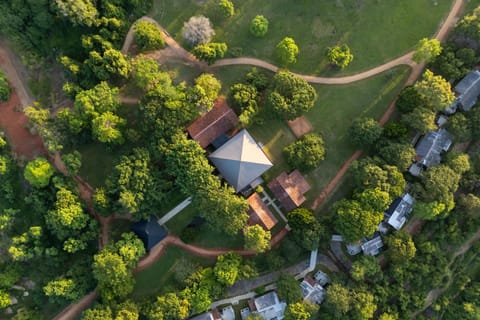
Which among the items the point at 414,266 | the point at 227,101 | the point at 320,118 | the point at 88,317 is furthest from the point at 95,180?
the point at 414,266

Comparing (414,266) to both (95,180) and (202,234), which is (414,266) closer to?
(202,234)

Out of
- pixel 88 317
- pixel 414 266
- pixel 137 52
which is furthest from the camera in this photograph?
pixel 137 52

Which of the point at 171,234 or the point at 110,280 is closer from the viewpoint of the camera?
the point at 110,280

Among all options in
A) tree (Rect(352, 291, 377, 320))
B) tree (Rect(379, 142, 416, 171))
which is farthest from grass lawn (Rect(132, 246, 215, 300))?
tree (Rect(379, 142, 416, 171))

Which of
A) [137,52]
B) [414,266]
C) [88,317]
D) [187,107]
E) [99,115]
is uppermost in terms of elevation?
[137,52]

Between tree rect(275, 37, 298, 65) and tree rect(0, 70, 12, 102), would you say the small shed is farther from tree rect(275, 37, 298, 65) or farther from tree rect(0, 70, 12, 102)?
tree rect(275, 37, 298, 65)

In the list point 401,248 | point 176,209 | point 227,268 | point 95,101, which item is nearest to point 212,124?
point 176,209

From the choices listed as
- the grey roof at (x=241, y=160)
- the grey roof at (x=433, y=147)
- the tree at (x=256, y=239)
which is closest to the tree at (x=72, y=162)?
the grey roof at (x=241, y=160)

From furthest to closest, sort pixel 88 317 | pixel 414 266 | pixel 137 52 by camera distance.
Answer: pixel 137 52
pixel 414 266
pixel 88 317
